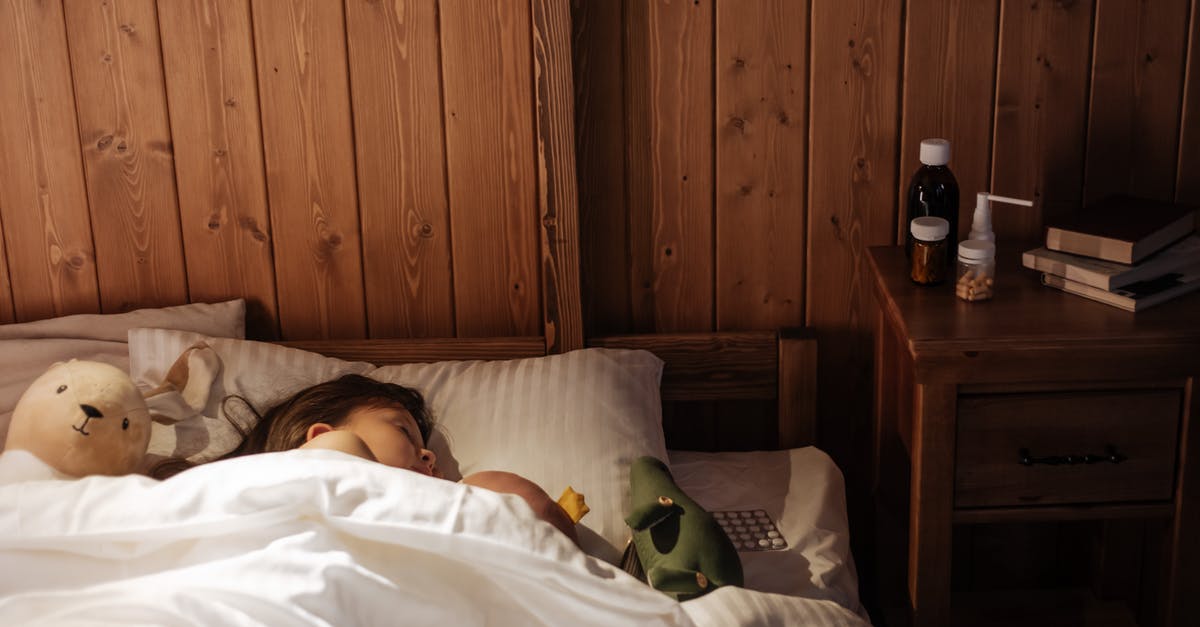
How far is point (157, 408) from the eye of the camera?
1520 millimetres

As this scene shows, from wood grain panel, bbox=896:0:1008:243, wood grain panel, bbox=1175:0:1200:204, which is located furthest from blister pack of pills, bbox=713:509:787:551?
wood grain panel, bbox=1175:0:1200:204

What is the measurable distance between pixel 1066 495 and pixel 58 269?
1536 mm

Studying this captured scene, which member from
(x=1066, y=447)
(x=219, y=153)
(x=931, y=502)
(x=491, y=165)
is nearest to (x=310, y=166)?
(x=219, y=153)

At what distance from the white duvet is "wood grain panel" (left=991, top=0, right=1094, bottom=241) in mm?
868

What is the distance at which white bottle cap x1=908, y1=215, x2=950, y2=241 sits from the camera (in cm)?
153

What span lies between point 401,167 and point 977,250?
2.84ft

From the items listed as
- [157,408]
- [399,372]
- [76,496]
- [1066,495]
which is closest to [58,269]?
[157,408]

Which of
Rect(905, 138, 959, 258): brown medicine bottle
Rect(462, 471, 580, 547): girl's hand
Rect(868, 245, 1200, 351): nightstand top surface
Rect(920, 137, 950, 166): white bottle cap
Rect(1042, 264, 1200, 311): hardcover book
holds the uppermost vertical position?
Rect(920, 137, 950, 166): white bottle cap

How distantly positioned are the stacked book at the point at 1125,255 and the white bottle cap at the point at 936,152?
18cm

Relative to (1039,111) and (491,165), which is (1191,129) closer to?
(1039,111)

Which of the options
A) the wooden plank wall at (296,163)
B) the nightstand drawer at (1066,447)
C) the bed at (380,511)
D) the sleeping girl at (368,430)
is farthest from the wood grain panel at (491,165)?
the nightstand drawer at (1066,447)

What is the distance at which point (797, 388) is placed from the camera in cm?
180

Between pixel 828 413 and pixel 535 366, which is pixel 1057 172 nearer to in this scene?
pixel 828 413

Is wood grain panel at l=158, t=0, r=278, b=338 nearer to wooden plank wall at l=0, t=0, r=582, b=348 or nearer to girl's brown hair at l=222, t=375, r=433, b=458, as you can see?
wooden plank wall at l=0, t=0, r=582, b=348
